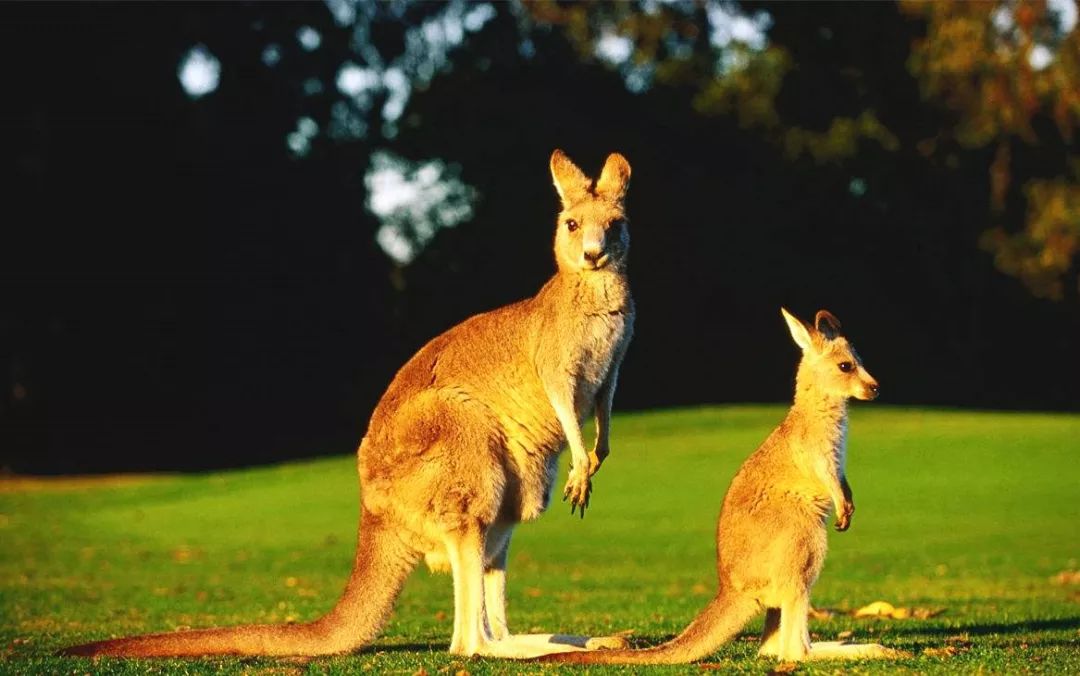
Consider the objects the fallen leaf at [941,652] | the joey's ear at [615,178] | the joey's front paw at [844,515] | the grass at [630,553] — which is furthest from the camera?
the grass at [630,553]

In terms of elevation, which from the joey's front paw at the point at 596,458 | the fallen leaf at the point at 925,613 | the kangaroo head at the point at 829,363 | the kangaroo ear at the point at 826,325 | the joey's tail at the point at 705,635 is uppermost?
the kangaroo ear at the point at 826,325

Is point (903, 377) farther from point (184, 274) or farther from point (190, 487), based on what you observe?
point (190, 487)

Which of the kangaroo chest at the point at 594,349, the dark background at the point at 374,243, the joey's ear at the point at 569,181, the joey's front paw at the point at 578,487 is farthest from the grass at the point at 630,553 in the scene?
the dark background at the point at 374,243

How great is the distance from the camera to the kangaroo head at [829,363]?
6.63 m

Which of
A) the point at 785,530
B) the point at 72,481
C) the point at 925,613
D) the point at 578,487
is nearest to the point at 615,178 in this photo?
the point at 578,487

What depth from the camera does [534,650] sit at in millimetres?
6664

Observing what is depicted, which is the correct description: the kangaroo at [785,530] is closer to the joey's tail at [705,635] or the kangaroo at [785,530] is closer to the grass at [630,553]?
the joey's tail at [705,635]

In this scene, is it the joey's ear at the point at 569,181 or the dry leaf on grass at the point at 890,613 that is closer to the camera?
the joey's ear at the point at 569,181

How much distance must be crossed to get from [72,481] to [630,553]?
555 inches

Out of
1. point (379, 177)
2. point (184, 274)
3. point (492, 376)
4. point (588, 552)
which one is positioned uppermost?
point (379, 177)

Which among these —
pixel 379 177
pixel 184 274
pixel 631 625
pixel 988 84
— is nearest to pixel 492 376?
pixel 631 625

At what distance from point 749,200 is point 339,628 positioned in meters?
31.1

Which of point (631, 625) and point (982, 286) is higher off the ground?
point (982, 286)

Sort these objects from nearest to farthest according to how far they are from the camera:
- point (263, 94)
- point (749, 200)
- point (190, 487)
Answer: point (190, 487) < point (263, 94) < point (749, 200)
